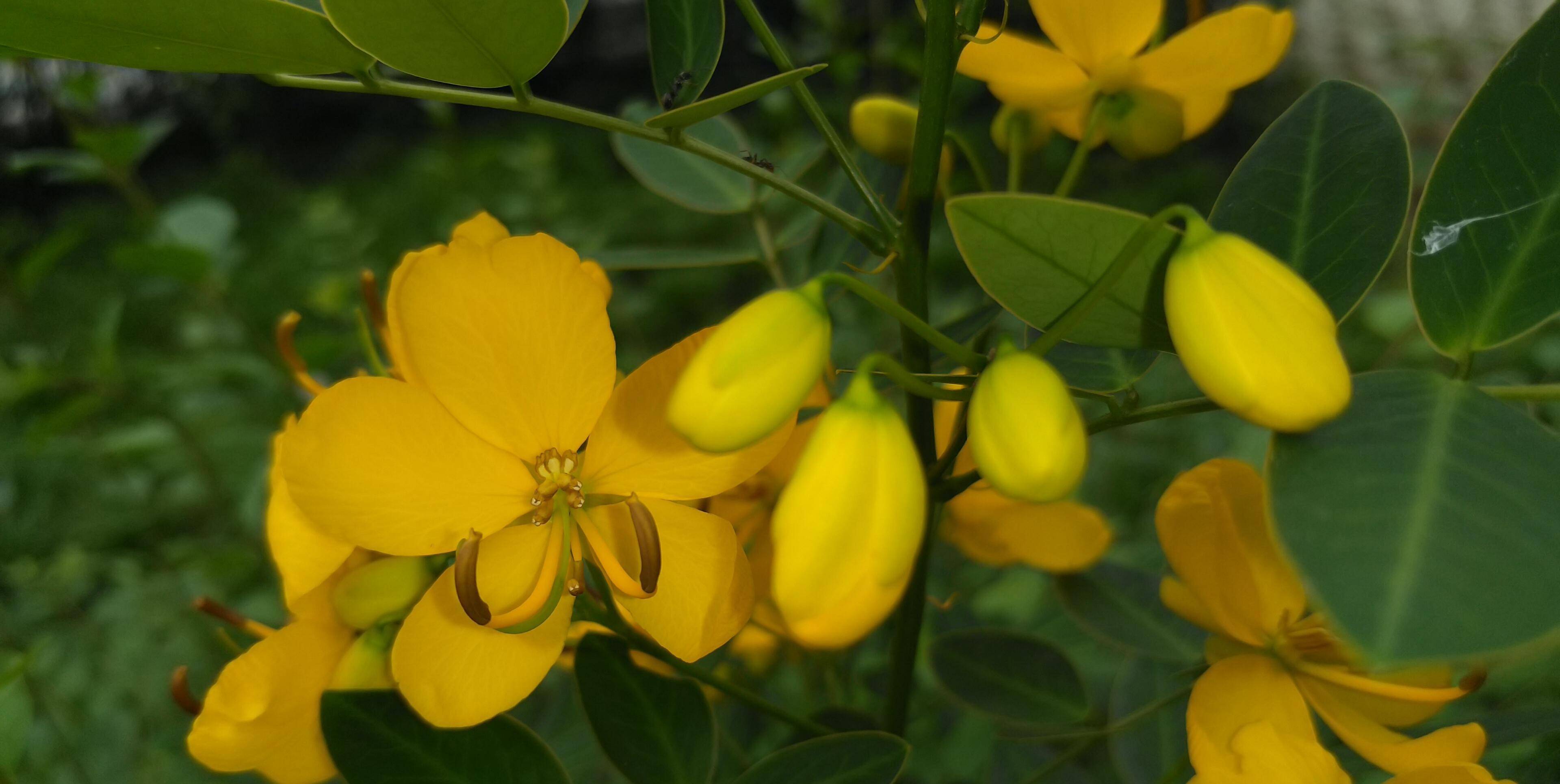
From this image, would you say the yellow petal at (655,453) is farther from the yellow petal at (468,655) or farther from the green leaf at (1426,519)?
the green leaf at (1426,519)

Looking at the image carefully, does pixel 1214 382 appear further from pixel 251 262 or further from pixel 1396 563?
pixel 251 262

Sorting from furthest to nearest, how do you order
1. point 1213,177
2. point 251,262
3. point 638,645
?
point 251,262 → point 1213,177 → point 638,645

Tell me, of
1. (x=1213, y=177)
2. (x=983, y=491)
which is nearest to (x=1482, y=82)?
(x=983, y=491)

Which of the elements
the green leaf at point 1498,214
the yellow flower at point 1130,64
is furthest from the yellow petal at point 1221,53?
the green leaf at point 1498,214

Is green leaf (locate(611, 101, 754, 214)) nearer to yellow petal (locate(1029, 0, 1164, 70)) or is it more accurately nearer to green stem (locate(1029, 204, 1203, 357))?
yellow petal (locate(1029, 0, 1164, 70))

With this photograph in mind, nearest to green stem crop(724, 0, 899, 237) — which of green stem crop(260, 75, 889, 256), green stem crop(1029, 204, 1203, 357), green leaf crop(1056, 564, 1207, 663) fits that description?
green stem crop(260, 75, 889, 256)

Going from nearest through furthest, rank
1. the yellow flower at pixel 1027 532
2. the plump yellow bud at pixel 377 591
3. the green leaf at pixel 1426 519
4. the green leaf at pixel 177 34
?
the green leaf at pixel 1426 519, the green leaf at pixel 177 34, the plump yellow bud at pixel 377 591, the yellow flower at pixel 1027 532

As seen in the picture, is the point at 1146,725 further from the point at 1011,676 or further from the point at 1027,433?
the point at 1027,433
